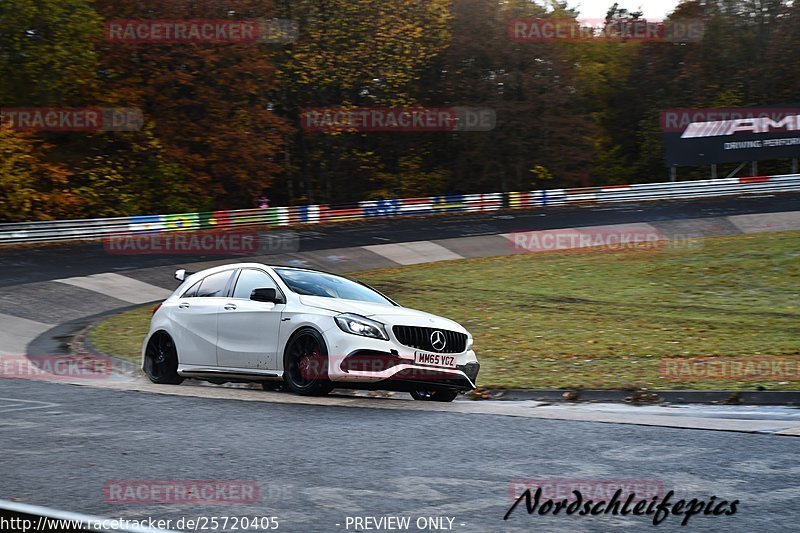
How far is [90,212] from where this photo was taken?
44.2 metres

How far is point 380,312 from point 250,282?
1.94m

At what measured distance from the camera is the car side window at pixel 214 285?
12195mm

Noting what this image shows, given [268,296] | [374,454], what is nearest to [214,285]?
[268,296]

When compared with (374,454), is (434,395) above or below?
below

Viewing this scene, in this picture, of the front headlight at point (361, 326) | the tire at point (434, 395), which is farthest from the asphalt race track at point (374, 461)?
the tire at point (434, 395)

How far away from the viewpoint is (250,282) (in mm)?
11891

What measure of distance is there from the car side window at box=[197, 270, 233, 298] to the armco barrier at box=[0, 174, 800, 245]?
2536 centimetres

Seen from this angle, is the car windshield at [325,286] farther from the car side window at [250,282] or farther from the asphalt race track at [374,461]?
the asphalt race track at [374,461]

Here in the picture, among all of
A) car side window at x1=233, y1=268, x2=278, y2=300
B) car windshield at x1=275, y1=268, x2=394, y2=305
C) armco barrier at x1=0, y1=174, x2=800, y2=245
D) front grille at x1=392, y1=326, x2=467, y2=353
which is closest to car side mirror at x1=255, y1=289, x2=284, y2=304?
car windshield at x1=275, y1=268, x2=394, y2=305

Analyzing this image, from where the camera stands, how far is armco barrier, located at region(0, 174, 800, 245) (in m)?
37.2

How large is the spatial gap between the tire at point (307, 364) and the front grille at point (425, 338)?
2.60ft

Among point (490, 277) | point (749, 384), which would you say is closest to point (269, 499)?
point (749, 384)

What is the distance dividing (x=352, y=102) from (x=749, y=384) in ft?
141

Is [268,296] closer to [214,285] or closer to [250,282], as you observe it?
[250,282]
